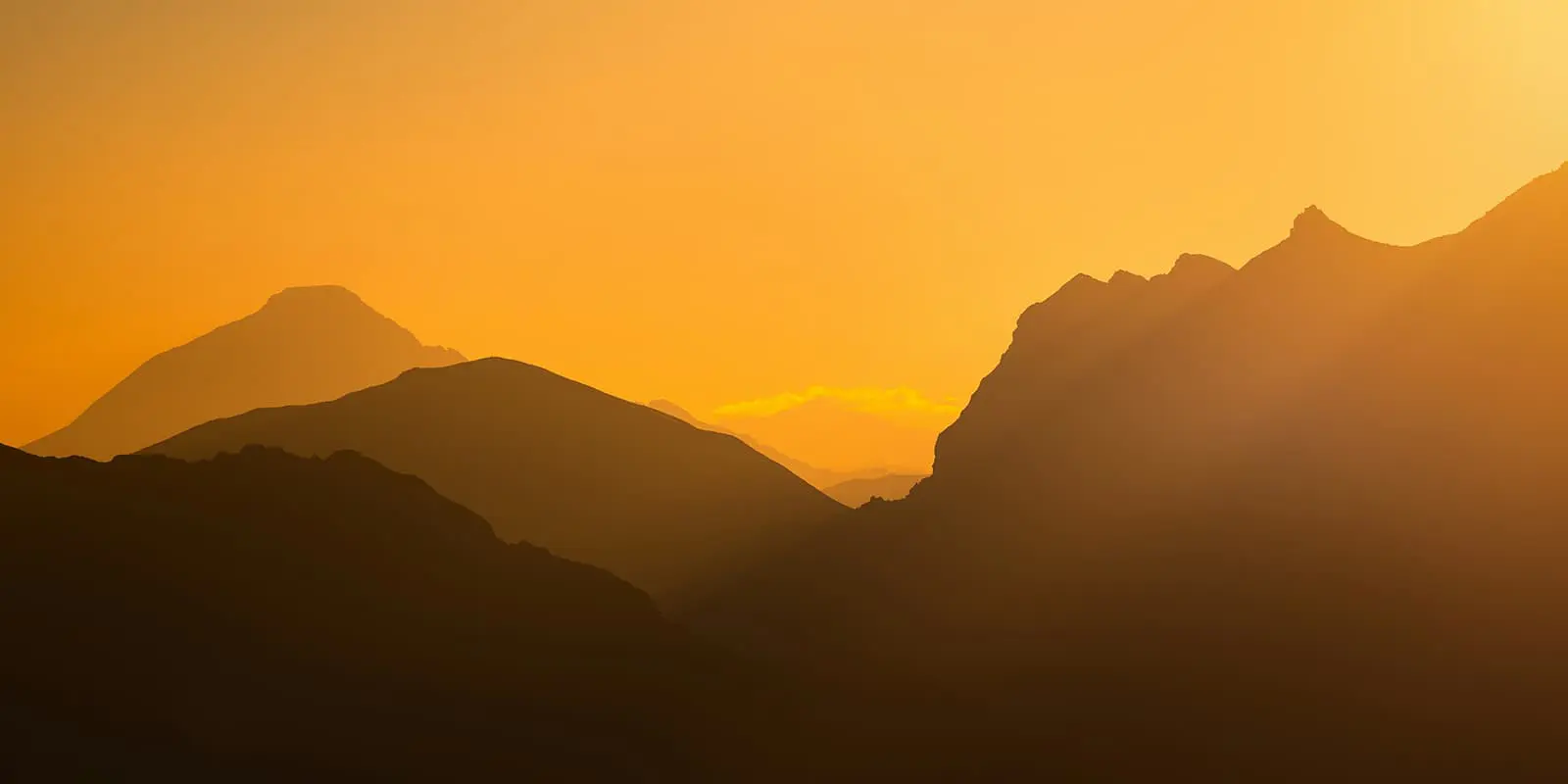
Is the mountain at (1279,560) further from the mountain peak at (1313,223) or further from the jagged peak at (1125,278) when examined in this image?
the jagged peak at (1125,278)

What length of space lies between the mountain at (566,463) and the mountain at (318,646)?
2733 inches

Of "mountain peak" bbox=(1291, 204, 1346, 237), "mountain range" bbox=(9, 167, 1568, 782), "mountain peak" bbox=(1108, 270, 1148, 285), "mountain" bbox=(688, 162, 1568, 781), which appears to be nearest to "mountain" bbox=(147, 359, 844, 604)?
"mountain range" bbox=(9, 167, 1568, 782)

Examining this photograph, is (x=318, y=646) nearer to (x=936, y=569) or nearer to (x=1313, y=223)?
(x=936, y=569)

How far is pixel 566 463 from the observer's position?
169 meters

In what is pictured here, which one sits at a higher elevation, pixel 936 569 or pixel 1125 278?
pixel 1125 278

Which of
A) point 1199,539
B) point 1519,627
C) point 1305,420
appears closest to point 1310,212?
point 1305,420

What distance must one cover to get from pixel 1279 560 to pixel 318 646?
3520 inches

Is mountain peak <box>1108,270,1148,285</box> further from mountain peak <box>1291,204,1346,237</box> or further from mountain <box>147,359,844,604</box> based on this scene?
mountain <box>147,359,844,604</box>

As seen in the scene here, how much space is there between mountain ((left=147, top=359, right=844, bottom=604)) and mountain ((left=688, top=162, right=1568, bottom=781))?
16975mm

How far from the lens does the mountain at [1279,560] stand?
8862 centimetres

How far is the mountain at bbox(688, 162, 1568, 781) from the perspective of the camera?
291 feet

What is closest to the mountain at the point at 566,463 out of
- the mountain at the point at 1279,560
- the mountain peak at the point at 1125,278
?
the mountain at the point at 1279,560

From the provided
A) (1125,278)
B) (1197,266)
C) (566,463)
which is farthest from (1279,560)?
(566,463)

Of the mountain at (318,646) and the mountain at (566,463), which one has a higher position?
the mountain at (566,463)
